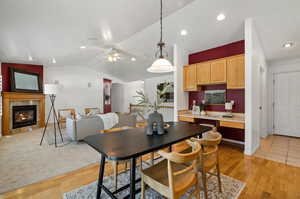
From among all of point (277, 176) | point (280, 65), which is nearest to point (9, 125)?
point (277, 176)

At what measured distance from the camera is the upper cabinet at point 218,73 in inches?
125

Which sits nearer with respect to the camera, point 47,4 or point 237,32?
point 47,4

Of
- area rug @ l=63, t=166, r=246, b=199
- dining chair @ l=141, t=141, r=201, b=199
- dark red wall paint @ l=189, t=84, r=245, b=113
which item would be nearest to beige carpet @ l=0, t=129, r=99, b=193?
area rug @ l=63, t=166, r=246, b=199

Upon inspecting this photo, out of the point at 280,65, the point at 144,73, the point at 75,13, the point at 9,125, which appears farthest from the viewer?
the point at 144,73

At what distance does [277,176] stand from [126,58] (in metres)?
5.42

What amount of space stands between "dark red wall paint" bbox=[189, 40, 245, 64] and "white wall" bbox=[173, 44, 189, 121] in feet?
1.14

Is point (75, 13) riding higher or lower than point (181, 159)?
higher

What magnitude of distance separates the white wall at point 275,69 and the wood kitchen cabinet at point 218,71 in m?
2.42

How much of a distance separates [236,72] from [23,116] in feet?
23.5

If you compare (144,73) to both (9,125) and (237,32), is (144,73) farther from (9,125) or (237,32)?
(9,125)

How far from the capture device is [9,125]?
4633 millimetres

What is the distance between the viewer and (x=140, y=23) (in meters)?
3.07

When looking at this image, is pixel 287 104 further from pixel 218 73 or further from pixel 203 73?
pixel 203 73

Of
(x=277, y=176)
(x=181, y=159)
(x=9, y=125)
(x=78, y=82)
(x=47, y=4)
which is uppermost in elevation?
(x=47, y=4)
